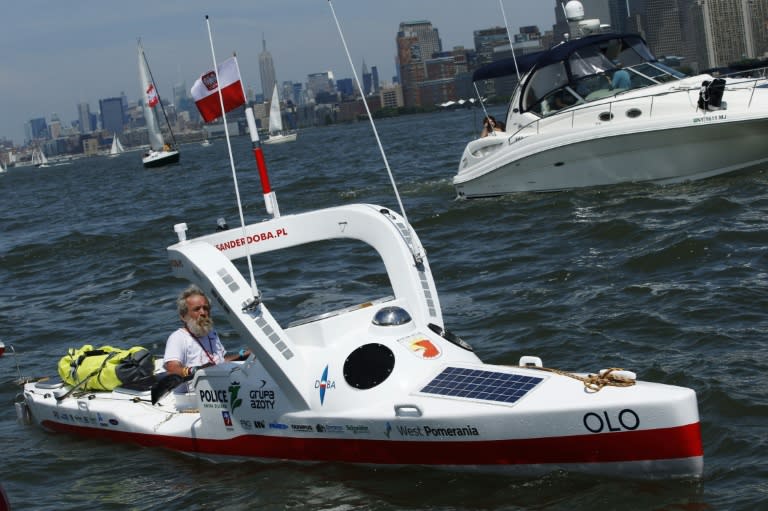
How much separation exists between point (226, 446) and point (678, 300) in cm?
564

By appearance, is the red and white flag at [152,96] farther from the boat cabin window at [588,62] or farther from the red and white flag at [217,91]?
the red and white flag at [217,91]

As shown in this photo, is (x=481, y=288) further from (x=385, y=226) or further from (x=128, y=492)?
(x=128, y=492)

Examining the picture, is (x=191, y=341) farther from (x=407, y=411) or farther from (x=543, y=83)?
(x=543, y=83)

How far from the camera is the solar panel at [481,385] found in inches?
289

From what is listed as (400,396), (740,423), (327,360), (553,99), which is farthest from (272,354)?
(553,99)

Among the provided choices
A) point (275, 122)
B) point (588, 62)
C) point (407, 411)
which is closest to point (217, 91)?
point (407, 411)

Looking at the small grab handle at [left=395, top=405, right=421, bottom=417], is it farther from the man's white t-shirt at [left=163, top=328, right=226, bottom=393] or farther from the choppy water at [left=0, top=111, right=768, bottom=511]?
the man's white t-shirt at [left=163, top=328, right=226, bottom=393]

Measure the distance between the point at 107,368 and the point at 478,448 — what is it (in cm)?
421

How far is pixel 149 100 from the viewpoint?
3194 inches

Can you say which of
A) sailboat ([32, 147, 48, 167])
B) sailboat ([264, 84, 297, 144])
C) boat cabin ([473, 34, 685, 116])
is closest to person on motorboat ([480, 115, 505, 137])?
boat cabin ([473, 34, 685, 116])

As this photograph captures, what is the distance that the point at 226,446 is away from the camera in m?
8.71

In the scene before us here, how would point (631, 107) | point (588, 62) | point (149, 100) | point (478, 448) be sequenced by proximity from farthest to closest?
point (149, 100) < point (588, 62) < point (631, 107) < point (478, 448)

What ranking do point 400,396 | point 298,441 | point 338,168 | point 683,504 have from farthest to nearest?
point 338,168 → point 298,441 → point 400,396 → point 683,504

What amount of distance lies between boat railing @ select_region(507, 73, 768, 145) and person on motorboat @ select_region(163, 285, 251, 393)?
10926 mm
